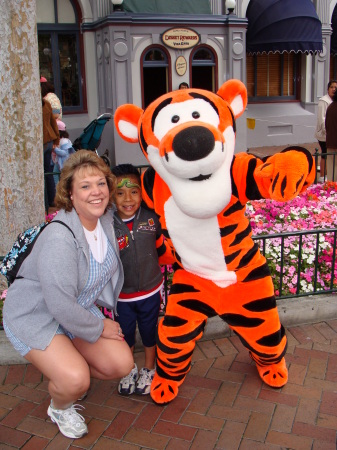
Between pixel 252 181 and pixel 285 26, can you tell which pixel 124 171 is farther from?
pixel 285 26

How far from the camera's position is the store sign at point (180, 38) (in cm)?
1063

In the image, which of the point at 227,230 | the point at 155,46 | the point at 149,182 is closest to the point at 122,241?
the point at 149,182

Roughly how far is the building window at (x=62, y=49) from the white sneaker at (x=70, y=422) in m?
9.51

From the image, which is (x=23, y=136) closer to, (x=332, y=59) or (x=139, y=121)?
(x=139, y=121)

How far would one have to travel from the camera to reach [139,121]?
2.77 meters

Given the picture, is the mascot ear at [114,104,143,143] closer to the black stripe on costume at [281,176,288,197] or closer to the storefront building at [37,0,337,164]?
the black stripe on costume at [281,176,288,197]

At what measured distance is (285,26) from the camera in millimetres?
11672

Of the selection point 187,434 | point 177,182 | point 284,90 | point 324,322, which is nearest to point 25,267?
point 177,182

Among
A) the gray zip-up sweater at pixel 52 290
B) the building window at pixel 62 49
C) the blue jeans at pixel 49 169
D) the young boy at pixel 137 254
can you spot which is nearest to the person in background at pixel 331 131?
the blue jeans at pixel 49 169

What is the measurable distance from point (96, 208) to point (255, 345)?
1.23m

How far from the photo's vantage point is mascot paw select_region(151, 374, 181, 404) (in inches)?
120

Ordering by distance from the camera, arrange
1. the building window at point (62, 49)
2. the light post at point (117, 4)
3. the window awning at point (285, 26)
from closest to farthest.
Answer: the light post at point (117, 4), the building window at point (62, 49), the window awning at point (285, 26)

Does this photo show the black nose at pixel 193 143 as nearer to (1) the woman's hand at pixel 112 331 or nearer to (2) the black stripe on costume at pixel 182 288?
(2) the black stripe on costume at pixel 182 288

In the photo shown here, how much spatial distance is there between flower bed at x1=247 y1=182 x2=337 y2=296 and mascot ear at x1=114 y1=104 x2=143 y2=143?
155 cm
